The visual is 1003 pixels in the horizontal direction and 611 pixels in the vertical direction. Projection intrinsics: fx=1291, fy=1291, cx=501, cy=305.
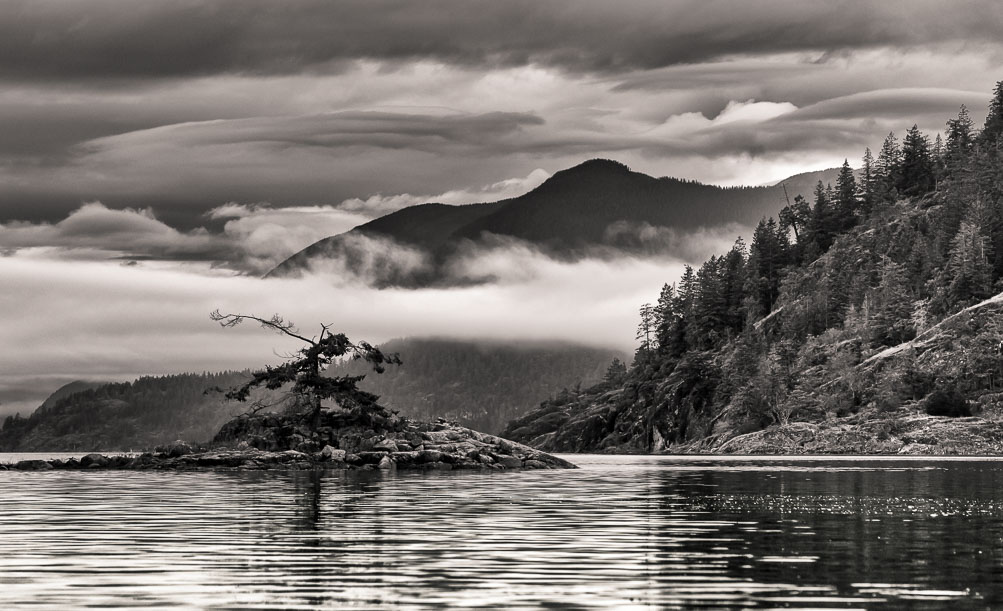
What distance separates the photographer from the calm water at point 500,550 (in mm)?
24047

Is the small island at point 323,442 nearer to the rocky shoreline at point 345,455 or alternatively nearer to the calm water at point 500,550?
the rocky shoreline at point 345,455

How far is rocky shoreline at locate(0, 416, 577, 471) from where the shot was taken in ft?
339

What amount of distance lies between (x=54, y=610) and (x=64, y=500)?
37305 millimetres

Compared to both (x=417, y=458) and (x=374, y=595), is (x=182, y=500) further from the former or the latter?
(x=417, y=458)

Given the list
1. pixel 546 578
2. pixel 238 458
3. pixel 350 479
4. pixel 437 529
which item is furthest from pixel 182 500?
pixel 238 458

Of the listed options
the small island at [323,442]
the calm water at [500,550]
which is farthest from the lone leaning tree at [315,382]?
the calm water at [500,550]

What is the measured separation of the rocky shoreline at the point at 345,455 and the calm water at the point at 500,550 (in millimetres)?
40059

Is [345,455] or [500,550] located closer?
[500,550]

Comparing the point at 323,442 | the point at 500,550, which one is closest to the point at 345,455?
the point at 323,442

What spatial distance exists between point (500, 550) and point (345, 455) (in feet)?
241

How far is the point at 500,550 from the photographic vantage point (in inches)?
1294

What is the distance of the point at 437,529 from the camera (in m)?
40.1

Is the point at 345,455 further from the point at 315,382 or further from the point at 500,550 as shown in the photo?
the point at 500,550

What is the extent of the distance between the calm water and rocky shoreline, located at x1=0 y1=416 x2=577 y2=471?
40.1 metres
